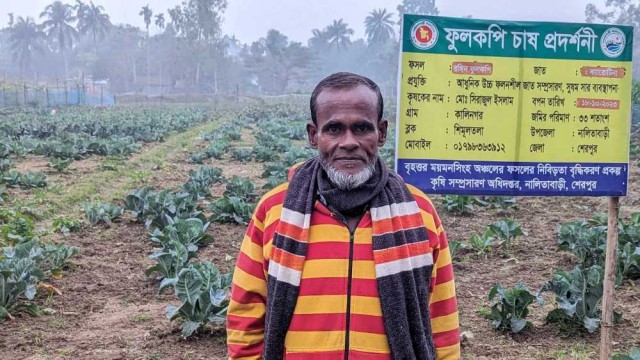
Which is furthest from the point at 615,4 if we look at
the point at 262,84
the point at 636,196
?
the point at 636,196

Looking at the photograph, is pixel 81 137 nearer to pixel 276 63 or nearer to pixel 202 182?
pixel 202 182

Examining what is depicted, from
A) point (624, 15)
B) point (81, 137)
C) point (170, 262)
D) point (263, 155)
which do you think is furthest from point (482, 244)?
point (624, 15)

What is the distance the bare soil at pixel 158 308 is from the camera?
15.8 ft

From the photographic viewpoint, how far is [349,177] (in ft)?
7.73

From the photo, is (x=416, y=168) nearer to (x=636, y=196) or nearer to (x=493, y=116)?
(x=493, y=116)

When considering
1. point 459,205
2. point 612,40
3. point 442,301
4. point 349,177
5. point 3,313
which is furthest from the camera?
point 459,205

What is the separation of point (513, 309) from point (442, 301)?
2895mm

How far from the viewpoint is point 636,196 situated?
11211mm

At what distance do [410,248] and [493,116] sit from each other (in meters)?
1.62

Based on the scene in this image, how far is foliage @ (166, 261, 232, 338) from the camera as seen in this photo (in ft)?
16.3

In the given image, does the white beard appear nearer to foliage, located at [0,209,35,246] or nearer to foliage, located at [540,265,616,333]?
foliage, located at [540,265,616,333]

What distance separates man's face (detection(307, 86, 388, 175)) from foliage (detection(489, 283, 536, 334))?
308 cm

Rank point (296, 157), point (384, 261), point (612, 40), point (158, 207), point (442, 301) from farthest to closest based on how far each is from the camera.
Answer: point (296, 157) → point (158, 207) → point (612, 40) → point (442, 301) → point (384, 261)

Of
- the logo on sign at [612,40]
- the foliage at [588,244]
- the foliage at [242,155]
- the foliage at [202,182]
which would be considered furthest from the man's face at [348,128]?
the foliage at [242,155]
